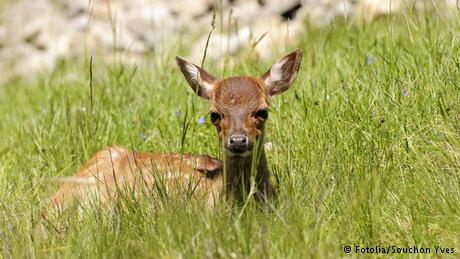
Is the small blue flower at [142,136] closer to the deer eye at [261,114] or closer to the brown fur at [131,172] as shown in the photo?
the brown fur at [131,172]

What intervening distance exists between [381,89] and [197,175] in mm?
1140

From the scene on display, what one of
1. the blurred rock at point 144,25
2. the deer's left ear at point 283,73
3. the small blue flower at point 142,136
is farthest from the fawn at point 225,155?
the blurred rock at point 144,25

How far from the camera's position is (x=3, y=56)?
11719 mm

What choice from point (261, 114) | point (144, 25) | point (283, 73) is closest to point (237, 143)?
point (261, 114)

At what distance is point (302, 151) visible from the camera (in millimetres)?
5168

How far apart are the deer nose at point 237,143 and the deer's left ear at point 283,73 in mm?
682

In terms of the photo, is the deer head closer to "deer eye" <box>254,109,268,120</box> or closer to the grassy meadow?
"deer eye" <box>254,109,268,120</box>

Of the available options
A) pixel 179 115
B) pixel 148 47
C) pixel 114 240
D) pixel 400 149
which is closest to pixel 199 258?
pixel 114 240

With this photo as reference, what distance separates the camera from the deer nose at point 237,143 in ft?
16.4

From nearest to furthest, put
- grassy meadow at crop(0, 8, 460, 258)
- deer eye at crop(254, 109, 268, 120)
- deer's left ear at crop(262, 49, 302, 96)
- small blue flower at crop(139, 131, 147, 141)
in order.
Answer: grassy meadow at crop(0, 8, 460, 258) → deer eye at crop(254, 109, 268, 120) → deer's left ear at crop(262, 49, 302, 96) → small blue flower at crop(139, 131, 147, 141)

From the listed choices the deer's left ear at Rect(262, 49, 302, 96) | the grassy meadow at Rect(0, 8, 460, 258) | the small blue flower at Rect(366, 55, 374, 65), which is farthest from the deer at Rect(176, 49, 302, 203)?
the small blue flower at Rect(366, 55, 374, 65)

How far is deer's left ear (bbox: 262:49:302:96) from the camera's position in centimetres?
557

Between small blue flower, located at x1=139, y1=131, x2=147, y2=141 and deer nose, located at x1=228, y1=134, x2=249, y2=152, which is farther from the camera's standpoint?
small blue flower, located at x1=139, y1=131, x2=147, y2=141

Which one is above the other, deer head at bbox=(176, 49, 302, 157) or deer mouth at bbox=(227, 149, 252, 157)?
deer head at bbox=(176, 49, 302, 157)
